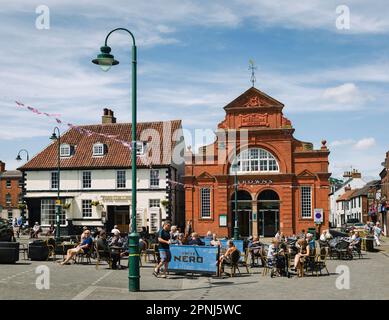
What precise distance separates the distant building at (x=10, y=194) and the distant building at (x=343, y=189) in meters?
55.0

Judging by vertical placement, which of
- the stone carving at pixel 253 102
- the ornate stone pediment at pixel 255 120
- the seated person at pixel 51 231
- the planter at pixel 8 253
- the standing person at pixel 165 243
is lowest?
the seated person at pixel 51 231

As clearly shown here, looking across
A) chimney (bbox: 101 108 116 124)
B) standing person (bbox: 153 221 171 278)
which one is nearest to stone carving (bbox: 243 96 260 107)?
chimney (bbox: 101 108 116 124)

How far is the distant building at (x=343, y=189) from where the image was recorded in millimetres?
94794

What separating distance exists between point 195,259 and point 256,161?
91.2ft

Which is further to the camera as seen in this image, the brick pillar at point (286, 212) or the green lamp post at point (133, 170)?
the brick pillar at point (286, 212)

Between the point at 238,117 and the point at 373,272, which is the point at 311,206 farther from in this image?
the point at 373,272

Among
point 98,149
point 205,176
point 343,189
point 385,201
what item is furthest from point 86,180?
point 343,189

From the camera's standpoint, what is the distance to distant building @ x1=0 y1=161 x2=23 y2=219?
81.8m

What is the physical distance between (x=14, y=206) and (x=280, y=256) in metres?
71.0

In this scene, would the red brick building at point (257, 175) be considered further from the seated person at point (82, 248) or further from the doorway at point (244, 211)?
the seated person at point (82, 248)

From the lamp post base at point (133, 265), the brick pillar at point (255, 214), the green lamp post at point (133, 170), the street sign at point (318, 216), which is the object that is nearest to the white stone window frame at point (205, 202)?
the brick pillar at point (255, 214)

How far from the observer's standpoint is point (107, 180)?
4669 cm

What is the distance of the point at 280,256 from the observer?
18219 millimetres
